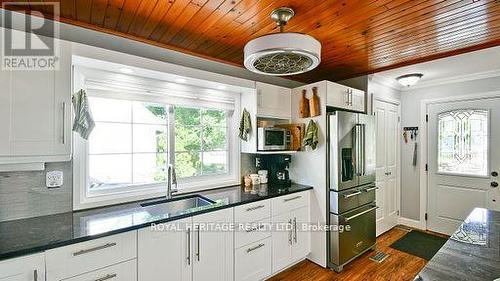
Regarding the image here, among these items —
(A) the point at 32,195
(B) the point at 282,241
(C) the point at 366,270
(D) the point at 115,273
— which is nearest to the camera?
(D) the point at 115,273

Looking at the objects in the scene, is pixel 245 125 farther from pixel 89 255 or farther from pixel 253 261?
pixel 89 255

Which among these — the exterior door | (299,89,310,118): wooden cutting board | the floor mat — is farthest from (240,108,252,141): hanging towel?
the floor mat

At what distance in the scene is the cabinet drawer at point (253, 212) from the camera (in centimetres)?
204

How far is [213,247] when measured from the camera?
1.90 metres

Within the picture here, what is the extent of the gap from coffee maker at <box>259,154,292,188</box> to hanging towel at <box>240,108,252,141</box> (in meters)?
0.53

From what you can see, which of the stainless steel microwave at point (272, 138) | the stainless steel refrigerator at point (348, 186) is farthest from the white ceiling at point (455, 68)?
the stainless steel microwave at point (272, 138)

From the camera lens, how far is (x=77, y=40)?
183 centimetres

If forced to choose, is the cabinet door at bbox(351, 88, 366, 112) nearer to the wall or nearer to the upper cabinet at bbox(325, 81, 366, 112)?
the upper cabinet at bbox(325, 81, 366, 112)

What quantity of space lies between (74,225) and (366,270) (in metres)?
2.76

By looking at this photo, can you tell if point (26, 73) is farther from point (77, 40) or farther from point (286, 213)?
point (286, 213)

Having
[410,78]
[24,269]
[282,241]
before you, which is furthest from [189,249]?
[410,78]

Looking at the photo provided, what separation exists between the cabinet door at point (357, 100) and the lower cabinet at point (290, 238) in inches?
55.2

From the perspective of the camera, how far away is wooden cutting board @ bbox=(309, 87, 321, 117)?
2.61 meters

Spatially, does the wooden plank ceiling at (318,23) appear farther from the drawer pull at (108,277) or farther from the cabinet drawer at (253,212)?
the drawer pull at (108,277)
